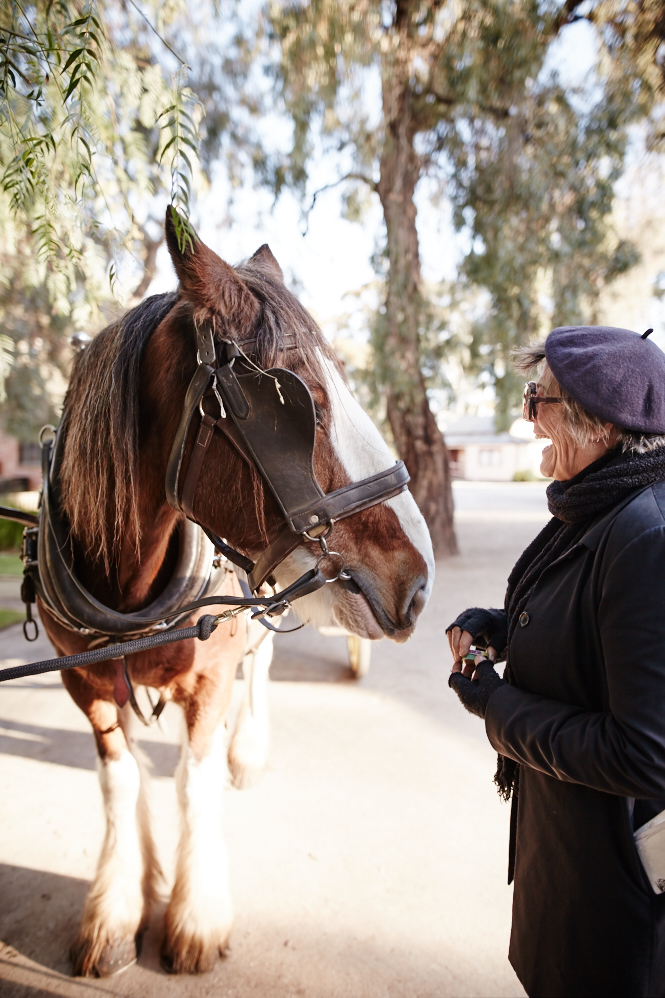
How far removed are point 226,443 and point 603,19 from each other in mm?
7088

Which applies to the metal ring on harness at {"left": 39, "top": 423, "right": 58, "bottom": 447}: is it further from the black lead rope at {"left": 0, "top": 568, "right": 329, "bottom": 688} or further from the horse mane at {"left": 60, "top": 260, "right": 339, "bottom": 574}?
the black lead rope at {"left": 0, "top": 568, "right": 329, "bottom": 688}

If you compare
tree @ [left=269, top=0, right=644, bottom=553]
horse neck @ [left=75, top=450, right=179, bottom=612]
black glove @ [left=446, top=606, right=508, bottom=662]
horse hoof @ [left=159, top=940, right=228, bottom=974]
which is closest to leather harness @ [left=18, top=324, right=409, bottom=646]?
horse neck @ [left=75, top=450, right=179, bottom=612]

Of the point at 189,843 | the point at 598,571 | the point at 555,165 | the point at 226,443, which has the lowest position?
the point at 189,843

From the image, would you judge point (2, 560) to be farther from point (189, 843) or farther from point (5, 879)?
point (189, 843)

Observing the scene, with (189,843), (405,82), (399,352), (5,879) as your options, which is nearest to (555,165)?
(405,82)

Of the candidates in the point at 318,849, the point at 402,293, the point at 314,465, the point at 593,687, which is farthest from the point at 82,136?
the point at 402,293

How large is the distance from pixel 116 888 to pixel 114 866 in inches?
2.7

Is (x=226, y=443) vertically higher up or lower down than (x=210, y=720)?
higher up

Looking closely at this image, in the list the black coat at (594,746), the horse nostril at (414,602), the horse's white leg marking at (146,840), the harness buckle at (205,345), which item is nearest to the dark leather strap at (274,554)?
the horse nostril at (414,602)

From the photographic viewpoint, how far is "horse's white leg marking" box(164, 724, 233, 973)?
1848 millimetres

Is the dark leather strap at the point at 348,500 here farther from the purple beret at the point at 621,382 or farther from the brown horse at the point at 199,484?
the purple beret at the point at 621,382

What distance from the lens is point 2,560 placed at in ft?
29.5

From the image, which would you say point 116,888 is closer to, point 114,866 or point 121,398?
point 114,866

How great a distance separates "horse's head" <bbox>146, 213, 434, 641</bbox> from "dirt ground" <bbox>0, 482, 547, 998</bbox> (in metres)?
1.35
